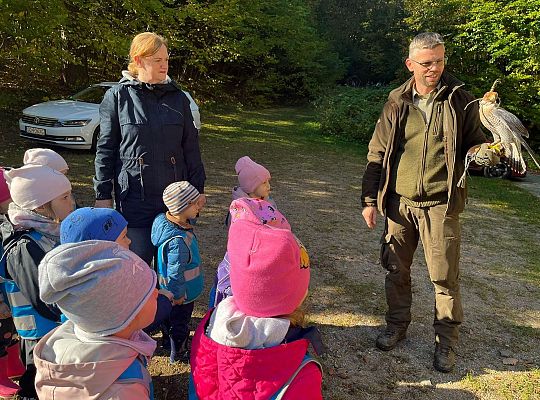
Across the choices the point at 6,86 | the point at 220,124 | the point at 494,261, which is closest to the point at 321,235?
the point at 494,261

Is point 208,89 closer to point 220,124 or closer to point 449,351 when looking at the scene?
point 220,124

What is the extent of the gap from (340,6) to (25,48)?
29.6 m

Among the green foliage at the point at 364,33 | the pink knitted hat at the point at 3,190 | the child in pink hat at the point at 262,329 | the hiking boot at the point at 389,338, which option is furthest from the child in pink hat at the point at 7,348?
the green foliage at the point at 364,33

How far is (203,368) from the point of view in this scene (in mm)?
1899

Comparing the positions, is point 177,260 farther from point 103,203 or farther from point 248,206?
point 103,203

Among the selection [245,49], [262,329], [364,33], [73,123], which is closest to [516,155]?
[262,329]

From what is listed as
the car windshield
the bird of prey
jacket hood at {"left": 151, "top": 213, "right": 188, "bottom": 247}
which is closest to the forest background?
the car windshield

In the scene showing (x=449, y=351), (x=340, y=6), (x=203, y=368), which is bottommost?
(x=449, y=351)

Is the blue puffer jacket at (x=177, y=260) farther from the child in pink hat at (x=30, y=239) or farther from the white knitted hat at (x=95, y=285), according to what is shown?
the white knitted hat at (x=95, y=285)

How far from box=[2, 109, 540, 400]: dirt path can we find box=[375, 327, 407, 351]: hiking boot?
52 mm

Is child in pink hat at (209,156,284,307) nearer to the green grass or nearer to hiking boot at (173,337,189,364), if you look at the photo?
hiking boot at (173,337,189,364)

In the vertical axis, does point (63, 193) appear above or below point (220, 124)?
above

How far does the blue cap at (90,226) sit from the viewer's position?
214 centimetres

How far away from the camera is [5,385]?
112 inches
